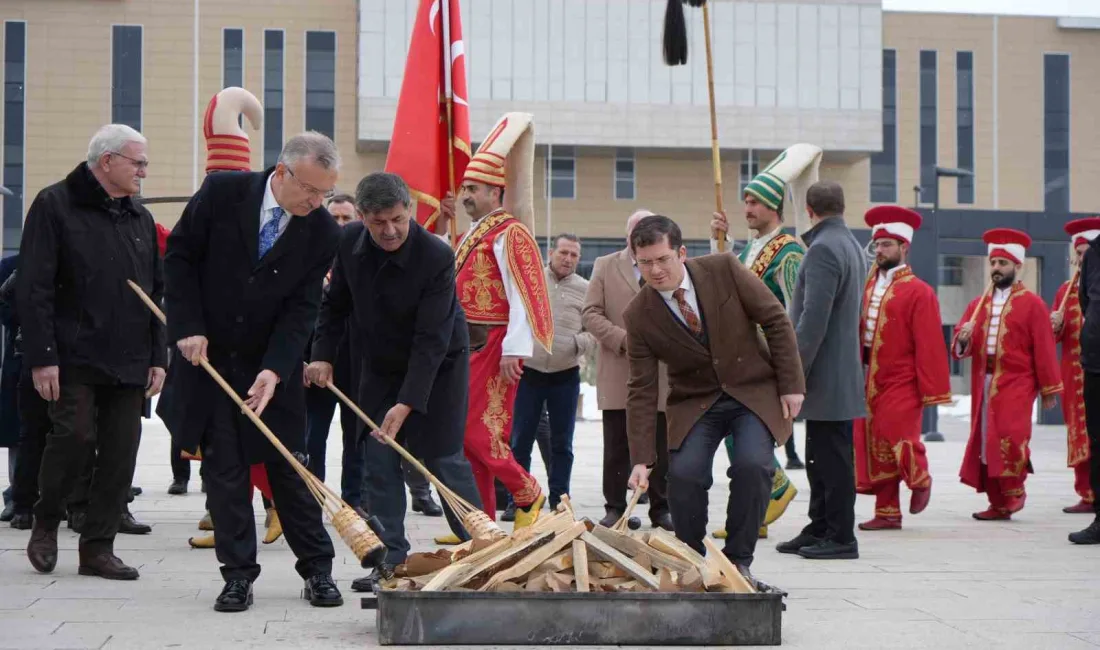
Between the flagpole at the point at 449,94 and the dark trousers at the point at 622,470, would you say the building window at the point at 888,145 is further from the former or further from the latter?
the dark trousers at the point at 622,470

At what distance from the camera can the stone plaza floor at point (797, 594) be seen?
5.23 meters

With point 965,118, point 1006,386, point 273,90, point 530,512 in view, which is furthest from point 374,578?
point 965,118

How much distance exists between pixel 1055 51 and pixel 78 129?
34.8 m

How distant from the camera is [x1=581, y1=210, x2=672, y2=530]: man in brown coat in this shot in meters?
9.05

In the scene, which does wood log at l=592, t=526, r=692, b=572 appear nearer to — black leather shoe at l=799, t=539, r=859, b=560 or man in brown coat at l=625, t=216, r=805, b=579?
man in brown coat at l=625, t=216, r=805, b=579

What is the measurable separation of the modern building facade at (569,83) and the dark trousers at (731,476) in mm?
44556

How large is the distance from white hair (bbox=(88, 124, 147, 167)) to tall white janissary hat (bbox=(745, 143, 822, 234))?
3.34 metres

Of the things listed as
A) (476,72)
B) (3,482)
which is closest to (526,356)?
(3,482)

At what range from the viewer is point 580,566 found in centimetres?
518

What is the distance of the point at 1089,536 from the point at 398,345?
4385 mm

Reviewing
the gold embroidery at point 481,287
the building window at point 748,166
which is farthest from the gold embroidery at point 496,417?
the building window at point 748,166

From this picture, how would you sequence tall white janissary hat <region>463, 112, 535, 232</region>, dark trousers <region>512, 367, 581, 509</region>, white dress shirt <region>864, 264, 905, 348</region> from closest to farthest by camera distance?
tall white janissary hat <region>463, 112, 535, 232</region> < white dress shirt <region>864, 264, 905, 348</region> < dark trousers <region>512, 367, 581, 509</region>

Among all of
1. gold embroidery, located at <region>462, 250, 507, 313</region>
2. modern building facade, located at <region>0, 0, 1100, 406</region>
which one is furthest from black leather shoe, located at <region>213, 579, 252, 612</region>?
modern building facade, located at <region>0, 0, 1100, 406</region>

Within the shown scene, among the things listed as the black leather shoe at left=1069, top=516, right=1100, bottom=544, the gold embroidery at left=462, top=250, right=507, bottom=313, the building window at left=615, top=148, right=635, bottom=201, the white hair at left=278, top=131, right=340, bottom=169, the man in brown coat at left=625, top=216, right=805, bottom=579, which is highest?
the building window at left=615, top=148, right=635, bottom=201
